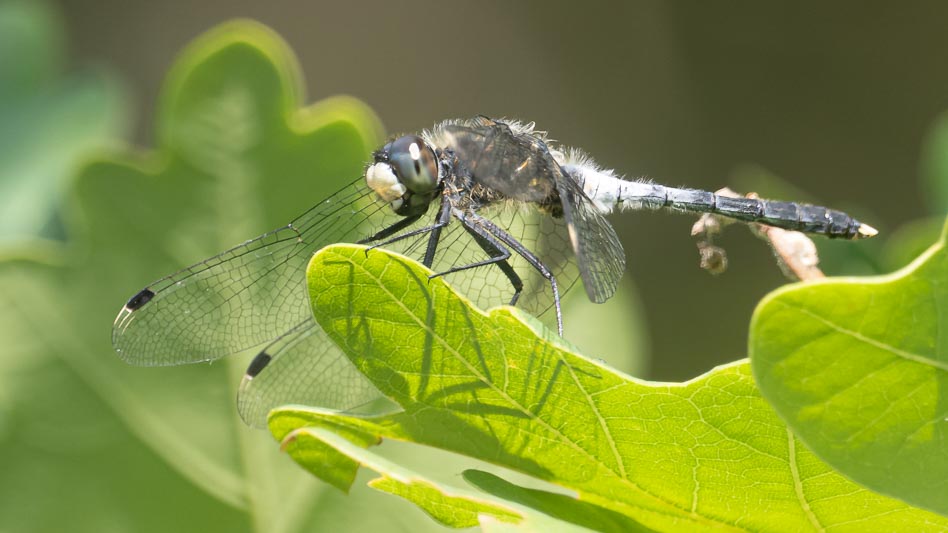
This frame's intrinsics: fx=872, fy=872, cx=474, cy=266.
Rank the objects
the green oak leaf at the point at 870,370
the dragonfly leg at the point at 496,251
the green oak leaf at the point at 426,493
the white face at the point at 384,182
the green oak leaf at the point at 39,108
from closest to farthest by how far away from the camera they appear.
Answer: the green oak leaf at the point at 870,370 → the green oak leaf at the point at 426,493 → the white face at the point at 384,182 → the dragonfly leg at the point at 496,251 → the green oak leaf at the point at 39,108

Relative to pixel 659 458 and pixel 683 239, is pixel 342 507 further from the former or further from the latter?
pixel 683 239

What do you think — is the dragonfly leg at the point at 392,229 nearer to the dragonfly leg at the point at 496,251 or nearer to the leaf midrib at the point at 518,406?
the dragonfly leg at the point at 496,251

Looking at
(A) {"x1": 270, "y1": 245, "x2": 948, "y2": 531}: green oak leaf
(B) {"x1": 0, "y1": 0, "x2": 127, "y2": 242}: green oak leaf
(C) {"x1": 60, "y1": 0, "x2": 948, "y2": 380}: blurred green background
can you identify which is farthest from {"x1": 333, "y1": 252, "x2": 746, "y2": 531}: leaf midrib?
(C) {"x1": 60, "y1": 0, "x2": 948, "y2": 380}: blurred green background

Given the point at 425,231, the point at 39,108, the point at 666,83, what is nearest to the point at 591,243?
the point at 425,231

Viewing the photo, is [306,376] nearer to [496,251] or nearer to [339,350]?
[339,350]

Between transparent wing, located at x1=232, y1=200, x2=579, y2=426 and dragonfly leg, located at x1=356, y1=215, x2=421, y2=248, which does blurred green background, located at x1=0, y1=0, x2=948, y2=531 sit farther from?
dragonfly leg, located at x1=356, y1=215, x2=421, y2=248

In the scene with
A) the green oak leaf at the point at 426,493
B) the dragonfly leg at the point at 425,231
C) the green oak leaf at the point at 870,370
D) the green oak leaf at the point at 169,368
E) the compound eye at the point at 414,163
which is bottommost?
the green oak leaf at the point at 426,493

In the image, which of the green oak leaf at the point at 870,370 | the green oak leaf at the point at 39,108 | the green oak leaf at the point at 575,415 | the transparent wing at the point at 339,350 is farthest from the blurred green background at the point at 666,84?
the green oak leaf at the point at 870,370
